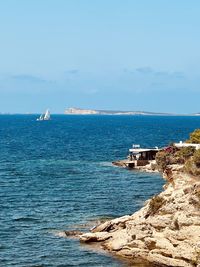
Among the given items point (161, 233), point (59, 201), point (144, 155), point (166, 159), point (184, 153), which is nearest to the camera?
point (161, 233)

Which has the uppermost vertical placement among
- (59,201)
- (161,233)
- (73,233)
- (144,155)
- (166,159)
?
(166,159)

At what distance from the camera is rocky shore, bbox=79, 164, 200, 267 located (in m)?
45.3

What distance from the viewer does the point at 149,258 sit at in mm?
46750

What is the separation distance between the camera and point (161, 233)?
4853cm

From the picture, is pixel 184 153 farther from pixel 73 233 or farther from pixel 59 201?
pixel 73 233

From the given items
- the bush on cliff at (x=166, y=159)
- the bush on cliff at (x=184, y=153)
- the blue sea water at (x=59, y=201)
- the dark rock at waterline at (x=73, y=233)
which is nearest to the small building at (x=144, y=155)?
the blue sea water at (x=59, y=201)

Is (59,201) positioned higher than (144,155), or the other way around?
(144,155)

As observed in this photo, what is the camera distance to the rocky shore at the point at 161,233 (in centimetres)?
4531

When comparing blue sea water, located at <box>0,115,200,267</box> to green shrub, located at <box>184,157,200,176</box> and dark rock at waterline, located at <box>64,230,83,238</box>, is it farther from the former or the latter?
green shrub, located at <box>184,157,200,176</box>

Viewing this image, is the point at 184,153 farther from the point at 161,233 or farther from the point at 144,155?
the point at 161,233

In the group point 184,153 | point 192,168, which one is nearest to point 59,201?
point 192,168

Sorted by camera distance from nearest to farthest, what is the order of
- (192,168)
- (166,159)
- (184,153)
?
(192,168)
(184,153)
(166,159)

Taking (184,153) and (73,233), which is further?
(184,153)

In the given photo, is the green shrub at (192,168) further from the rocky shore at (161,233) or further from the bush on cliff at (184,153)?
the bush on cliff at (184,153)
